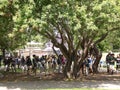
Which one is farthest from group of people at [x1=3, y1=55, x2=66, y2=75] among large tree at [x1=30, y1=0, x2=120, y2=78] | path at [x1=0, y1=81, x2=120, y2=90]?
large tree at [x1=30, y1=0, x2=120, y2=78]

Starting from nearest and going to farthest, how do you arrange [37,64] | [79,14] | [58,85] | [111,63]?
1. [79,14]
2. [58,85]
3. [111,63]
4. [37,64]

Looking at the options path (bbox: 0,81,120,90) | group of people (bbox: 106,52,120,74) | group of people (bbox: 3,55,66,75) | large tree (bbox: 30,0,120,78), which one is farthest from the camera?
group of people (bbox: 3,55,66,75)

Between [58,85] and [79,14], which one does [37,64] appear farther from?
[79,14]

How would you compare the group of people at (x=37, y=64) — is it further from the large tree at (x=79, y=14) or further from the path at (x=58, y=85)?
the large tree at (x=79, y=14)

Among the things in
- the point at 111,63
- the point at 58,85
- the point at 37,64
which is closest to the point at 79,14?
the point at 58,85

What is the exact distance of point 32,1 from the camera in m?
18.0

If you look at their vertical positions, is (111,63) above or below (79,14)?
below

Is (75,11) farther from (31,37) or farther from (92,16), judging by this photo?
(31,37)

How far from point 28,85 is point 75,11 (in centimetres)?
500

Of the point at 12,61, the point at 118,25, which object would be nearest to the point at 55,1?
the point at 118,25

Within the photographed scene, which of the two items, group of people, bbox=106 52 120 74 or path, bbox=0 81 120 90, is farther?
group of people, bbox=106 52 120 74

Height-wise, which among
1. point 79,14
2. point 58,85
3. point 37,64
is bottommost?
point 58,85

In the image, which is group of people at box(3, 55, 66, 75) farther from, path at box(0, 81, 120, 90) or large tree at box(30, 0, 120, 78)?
large tree at box(30, 0, 120, 78)

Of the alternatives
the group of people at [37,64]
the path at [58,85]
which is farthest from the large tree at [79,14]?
the group of people at [37,64]
